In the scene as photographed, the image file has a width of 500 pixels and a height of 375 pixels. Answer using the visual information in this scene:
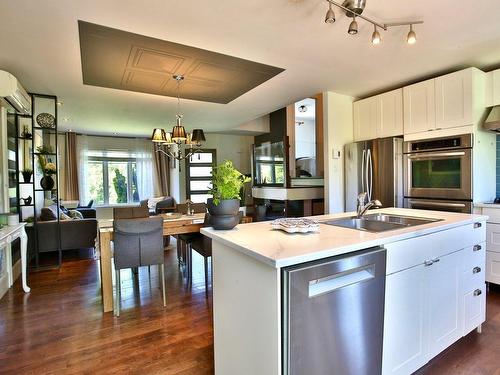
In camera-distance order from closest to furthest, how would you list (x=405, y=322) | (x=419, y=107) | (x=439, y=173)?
(x=405, y=322), (x=439, y=173), (x=419, y=107)

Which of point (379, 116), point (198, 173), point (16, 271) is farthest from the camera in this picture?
point (198, 173)

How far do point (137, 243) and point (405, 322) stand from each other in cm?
230

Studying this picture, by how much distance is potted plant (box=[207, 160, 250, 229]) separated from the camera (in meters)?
1.60

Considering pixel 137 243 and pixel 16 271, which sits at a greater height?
pixel 137 243

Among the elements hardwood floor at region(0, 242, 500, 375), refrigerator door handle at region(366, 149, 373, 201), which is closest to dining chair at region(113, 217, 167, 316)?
hardwood floor at region(0, 242, 500, 375)

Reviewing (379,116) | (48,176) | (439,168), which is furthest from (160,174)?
(439,168)

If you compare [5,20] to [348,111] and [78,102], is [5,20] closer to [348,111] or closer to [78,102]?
[78,102]

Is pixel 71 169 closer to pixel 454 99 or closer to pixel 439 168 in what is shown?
pixel 439 168

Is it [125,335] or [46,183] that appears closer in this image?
[125,335]

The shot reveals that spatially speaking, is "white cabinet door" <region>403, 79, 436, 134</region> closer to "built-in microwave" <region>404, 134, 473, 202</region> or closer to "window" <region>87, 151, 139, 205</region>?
"built-in microwave" <region>404, 134, 473, 202</region>

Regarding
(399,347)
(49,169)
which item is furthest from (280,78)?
(49,169)

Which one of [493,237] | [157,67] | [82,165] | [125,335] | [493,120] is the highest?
[157,67]

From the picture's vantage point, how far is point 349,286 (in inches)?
50.3

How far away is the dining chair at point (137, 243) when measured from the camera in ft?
8.72
